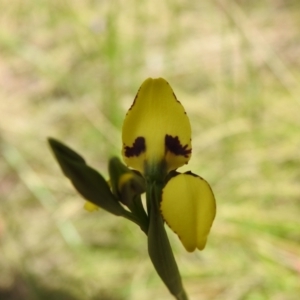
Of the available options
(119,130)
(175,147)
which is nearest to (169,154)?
(175,147)

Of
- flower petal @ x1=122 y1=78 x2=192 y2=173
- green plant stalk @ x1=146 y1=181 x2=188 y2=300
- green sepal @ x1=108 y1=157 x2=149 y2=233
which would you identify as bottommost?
green plant stalk @ x1=146 y1=181 x2=188 y2=300

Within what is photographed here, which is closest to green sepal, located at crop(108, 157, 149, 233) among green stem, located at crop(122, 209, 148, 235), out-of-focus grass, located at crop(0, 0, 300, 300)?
green stem, located at crop(122, 209, 148, 235)

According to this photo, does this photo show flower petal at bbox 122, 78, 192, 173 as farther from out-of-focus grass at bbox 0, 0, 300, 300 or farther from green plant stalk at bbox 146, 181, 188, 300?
out-of-focus grass at bbox 0, 0, 300, 300

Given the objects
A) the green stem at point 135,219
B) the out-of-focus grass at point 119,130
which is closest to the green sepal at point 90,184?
the green stem at point 135,219

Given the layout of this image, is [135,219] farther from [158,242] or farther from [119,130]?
[119,130]

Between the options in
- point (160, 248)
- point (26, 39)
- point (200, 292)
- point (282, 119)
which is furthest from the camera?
point (26, 39)

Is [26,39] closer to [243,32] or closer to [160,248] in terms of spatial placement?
[243,32]

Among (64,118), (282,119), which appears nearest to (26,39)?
(64,118)
